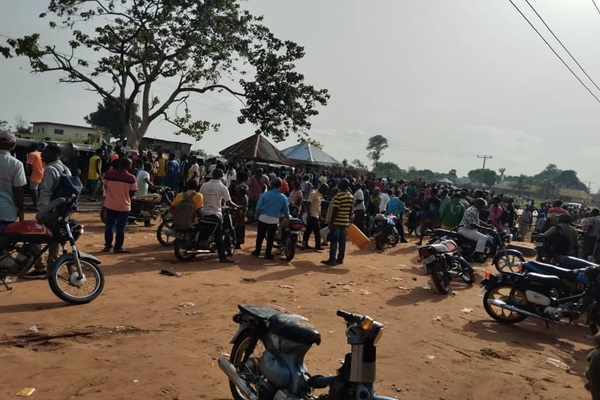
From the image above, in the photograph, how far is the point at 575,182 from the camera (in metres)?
113

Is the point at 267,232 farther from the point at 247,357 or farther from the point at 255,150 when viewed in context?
the point at 255,150

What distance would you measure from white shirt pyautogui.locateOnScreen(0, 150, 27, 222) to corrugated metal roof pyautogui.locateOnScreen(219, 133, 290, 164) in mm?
17826

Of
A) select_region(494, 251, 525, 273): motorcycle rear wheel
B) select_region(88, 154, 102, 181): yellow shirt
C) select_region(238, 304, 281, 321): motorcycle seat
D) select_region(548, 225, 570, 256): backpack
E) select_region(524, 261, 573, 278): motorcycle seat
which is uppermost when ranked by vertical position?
select_region(88, 154, 102, 181): yellow shirt

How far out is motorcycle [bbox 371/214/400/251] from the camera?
46.2 feet

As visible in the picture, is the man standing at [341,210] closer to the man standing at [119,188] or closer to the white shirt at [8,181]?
the man standing at [119,188]

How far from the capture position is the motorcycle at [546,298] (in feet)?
23.3

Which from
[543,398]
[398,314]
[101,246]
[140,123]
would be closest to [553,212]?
[398,314]

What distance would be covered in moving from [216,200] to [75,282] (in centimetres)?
376

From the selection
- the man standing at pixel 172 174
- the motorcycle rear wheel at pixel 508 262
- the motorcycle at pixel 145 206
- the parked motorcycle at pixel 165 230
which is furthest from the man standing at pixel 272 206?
the man standing at pixel 172 174

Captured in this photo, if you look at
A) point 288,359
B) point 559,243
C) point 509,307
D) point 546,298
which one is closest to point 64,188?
point 288,359

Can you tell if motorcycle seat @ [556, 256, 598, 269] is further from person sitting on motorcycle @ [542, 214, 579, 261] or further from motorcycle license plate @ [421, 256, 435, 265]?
motorcycle license plate @ [421, 256, 435, 265]

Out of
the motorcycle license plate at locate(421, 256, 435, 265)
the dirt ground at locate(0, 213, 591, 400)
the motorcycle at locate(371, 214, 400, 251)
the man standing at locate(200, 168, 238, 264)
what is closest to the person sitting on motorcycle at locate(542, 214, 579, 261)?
the dirt ground at locate(0, 213, 591, 400)

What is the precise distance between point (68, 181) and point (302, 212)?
876cm

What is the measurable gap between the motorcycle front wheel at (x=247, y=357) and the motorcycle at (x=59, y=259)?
122 inches
